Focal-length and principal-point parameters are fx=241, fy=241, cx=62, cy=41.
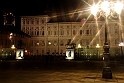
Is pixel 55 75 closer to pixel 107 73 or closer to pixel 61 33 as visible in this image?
pixel 107 73

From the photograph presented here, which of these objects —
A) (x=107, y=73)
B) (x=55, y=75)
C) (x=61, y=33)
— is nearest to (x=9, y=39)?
(x=61, y=33)

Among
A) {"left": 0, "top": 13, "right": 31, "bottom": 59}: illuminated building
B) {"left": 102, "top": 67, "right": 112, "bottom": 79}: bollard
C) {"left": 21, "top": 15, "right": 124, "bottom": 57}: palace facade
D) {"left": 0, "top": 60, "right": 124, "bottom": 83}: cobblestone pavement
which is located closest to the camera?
{"left": 0, "top": 60, "right": 124, "bottom": 83}: cobblestone pavement

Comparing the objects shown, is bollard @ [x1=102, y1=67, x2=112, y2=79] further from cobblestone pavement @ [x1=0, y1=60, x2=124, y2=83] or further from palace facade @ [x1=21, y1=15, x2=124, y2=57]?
palace facade @ [x1=21, y1=15, x2=124, y2=57]

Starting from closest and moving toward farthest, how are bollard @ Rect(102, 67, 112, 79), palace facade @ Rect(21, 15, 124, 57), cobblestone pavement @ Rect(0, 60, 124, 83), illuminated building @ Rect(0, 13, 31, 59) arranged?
cobblestone pavement @ Rect(0, 60, 124, 83), bollard @ Rect(102, 67, 112, 79), illuminated building @ Rect(0, 13, 31, 59), palace facade @ Rect(21, 15, 124, 57)

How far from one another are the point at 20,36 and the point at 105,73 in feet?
170

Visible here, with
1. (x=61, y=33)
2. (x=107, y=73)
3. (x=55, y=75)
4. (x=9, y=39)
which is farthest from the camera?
(x=61, y=33)

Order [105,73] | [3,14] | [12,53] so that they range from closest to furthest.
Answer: [105,73] < [12,53] < [3,14]

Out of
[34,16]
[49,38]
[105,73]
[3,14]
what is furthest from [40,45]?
[105,73]

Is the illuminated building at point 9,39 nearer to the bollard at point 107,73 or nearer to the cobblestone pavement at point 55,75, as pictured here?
the cobblestone pavement at point 55,75

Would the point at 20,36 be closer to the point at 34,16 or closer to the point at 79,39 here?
the point at 34,16

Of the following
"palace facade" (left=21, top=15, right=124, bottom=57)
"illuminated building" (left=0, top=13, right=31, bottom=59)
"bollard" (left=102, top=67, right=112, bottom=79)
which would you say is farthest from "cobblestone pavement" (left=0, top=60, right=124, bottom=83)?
"palace facade" (left=21, top=15, right=124, bottom=57)

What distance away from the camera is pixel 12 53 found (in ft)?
160

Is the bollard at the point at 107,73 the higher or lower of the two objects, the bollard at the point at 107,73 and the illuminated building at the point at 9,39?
the lower

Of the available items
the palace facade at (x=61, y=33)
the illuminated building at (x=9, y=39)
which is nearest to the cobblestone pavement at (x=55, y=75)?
the illuminated building at (x=9, y=39)
